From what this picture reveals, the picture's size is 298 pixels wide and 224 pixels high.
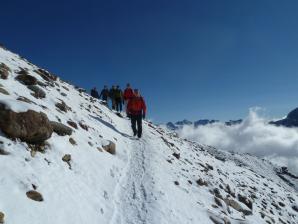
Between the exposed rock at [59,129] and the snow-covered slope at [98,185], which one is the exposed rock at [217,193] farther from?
the exposed rock at [59,129]

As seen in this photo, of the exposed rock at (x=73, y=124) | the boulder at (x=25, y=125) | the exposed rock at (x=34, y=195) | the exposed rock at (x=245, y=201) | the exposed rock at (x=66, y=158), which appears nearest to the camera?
the exposed rock at (x=34, y=195)

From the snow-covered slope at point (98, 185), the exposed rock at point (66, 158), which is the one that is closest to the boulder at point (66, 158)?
the exposed rock at point (66, 158)

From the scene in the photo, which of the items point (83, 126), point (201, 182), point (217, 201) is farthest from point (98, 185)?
point (201, 182)

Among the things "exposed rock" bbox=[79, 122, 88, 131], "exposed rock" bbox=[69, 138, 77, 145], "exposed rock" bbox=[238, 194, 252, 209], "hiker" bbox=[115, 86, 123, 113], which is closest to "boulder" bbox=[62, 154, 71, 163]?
"exposed rock" bbox=[69, 138, 77, 145]

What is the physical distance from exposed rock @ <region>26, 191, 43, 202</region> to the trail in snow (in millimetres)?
2319

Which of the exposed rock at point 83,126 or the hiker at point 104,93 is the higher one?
the hiker at point 104,93

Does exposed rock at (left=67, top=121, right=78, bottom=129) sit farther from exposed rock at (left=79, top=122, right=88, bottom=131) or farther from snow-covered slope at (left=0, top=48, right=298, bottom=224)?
exposed rock at (left=79, top=122, right=88, bottom=131)

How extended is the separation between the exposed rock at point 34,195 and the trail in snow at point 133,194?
7.61 ft

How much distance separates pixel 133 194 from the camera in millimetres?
11938

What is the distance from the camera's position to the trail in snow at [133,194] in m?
10.1

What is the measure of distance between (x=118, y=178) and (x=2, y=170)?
18.7 feet

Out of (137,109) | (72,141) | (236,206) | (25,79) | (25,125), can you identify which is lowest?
(236,206)

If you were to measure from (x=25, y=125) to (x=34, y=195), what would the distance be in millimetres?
2639

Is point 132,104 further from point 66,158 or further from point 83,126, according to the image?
point 66,158
